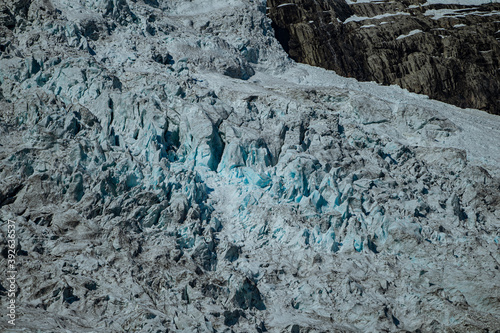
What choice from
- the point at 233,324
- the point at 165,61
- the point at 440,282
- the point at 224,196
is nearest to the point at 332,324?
the point at 233,324

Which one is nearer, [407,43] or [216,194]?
[216,194]

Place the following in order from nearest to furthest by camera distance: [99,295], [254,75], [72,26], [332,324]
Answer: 1. [99,295]
2. [332,324]
3. [72,26]
4. [254,75]

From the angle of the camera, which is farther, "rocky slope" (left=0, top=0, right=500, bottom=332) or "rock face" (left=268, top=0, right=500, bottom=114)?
"rock face" (left=268, top=0, right=500, bottom=114)

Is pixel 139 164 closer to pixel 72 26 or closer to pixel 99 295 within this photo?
pixel 99 295

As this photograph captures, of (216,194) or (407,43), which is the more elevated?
(407,43)
